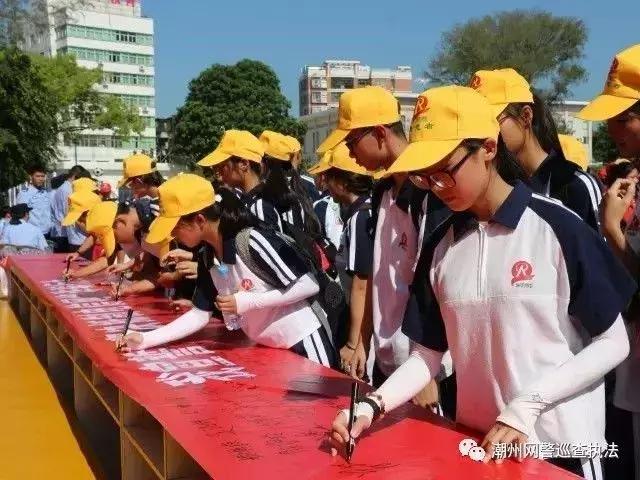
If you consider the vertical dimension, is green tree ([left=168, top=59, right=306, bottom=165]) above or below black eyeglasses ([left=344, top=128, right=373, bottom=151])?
above

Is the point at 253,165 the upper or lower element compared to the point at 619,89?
lower

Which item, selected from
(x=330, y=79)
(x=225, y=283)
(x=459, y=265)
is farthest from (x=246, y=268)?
(x=330, y=79)

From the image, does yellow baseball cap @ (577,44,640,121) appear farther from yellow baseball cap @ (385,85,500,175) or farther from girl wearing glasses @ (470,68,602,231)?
yellow baseball cap @ (385,85,500,175)

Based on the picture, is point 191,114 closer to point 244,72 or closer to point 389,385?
point 244,72

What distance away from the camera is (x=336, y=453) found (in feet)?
5.32

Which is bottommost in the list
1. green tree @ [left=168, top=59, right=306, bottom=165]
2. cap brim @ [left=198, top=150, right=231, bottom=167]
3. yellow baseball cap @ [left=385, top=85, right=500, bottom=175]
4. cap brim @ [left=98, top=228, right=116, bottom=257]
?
cap brim @ [left=98, top=228, right=116, bottom=257]

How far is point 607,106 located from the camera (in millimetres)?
1963

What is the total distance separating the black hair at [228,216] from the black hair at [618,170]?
3.96 feet

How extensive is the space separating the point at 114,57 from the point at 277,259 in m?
64.5

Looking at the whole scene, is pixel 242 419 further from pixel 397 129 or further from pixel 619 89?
pixel 619 89

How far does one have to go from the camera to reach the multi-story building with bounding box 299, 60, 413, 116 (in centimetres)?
8644

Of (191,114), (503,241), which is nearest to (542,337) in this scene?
(503,241)

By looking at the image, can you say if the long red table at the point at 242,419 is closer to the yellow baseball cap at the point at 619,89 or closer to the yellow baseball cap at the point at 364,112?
the yellow baseball cap at the point at 364,112
